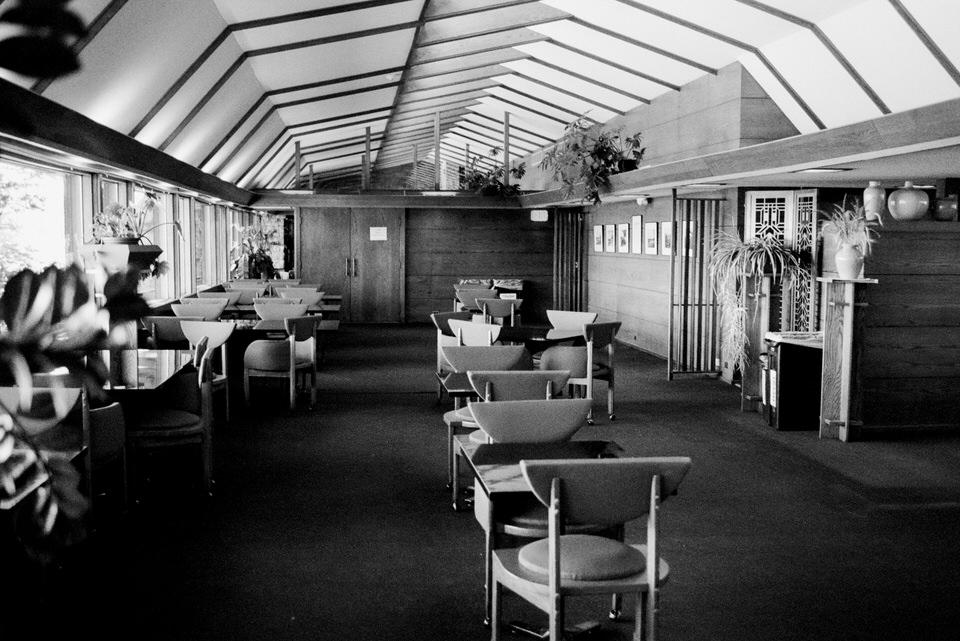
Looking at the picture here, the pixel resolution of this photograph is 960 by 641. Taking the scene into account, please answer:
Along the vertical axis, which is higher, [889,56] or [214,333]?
[889,56]

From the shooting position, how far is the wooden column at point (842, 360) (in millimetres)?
7938

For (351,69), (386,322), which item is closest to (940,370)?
(351,69)

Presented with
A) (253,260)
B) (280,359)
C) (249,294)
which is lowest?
(280,359)

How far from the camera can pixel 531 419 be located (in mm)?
4543

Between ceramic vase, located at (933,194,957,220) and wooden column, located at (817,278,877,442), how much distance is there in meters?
0.91

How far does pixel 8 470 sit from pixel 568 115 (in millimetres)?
16012

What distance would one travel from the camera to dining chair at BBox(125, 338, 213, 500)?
19.1 feet

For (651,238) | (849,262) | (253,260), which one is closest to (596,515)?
(849,262)

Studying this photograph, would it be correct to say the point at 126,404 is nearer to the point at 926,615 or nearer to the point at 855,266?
the point at 926,615

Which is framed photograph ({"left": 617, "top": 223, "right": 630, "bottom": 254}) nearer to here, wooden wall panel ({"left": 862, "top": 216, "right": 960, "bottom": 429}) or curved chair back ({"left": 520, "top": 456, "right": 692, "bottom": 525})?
wooden wall panel ({"left": 862, "top": 216, "right": 960, "bottom": 429})

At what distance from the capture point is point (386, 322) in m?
18.9

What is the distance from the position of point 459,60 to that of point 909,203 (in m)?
6.98

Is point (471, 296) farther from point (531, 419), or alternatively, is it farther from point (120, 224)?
point (531, 419)

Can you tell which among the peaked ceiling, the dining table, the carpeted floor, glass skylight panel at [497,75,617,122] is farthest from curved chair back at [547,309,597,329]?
glass skylight panel at [497,75,617,122]
